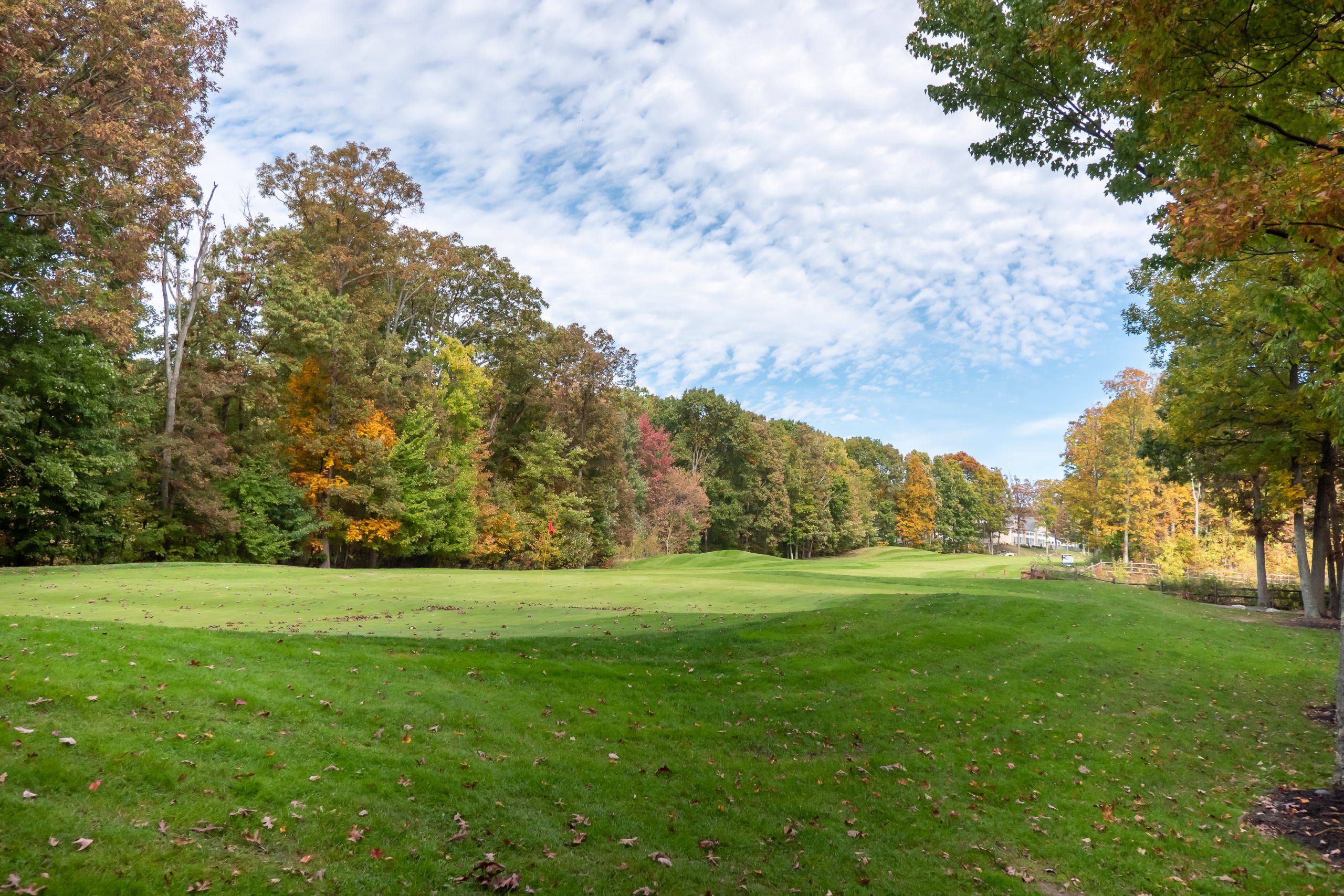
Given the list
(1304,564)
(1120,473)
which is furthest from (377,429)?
(1120,473)

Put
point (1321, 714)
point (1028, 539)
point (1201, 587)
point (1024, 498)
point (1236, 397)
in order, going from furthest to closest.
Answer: point (1028, 539)
point (1024, 498)
point (1201, 587)
point (1236, 397)
point (1321, 714)

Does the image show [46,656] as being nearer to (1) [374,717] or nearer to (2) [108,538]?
(1) [374,717]

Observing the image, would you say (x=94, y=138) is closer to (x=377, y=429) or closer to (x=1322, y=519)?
(x=377, y=429)

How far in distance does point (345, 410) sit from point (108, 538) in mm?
11211

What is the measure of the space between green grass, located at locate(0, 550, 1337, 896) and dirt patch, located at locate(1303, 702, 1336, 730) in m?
0.25

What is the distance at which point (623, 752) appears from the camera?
8547mm

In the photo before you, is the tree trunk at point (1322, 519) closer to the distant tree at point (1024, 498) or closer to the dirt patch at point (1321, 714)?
the dirt patch at point (1321, 714)

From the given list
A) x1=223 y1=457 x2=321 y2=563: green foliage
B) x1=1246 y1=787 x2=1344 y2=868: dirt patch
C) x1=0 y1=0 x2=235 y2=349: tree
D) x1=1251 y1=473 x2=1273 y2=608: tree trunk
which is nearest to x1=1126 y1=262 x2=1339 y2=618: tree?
x1=1251 y1=473 x2=1273 y2=608: tree trunk

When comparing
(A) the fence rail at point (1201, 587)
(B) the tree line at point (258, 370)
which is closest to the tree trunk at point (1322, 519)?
(A) the fence rail at point (1201, 587)

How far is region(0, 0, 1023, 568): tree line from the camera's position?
18.7 meters

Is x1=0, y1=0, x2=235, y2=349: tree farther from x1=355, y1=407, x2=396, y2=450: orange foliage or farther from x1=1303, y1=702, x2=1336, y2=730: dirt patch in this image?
x1=1303, y1=702, x2=1336, y2=730: dirt patch

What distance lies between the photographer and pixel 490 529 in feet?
135

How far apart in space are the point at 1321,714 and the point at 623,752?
13707 mm

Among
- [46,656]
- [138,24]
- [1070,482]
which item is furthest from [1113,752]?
[1070,482]
